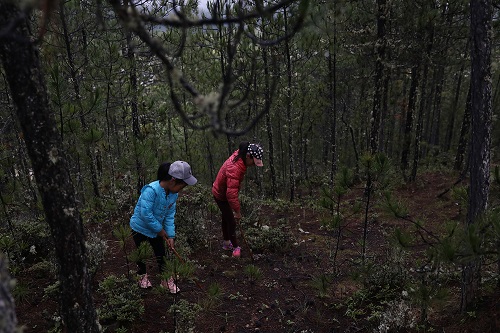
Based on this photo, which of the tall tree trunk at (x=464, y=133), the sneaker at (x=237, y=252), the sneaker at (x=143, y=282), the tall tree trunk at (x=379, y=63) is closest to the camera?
the sneaker at (x=143, y=282)

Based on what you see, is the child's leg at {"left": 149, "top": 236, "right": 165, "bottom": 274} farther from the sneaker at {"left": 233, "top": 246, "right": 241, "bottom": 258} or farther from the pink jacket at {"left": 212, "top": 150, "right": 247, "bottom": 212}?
the sneaker at {"left": 233, "top": 246, "right": 241, "bottom": 258}

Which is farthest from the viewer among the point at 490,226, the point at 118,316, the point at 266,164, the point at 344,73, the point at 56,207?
the point at 266,164

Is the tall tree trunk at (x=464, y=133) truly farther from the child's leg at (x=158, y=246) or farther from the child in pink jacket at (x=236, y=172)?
the child's leg at (x=158, y=246)

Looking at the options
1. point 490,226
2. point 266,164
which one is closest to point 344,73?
point 266,164

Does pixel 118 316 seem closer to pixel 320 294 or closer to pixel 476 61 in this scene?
pixel 320 294

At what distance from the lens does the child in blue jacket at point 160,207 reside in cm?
430

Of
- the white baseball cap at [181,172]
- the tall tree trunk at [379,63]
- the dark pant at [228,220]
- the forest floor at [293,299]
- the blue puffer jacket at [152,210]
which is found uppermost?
the tall tree trunk at [379,63]

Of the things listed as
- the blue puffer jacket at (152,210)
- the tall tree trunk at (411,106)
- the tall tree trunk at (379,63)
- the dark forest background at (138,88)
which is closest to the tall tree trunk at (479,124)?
the dark forest background at (138,88)

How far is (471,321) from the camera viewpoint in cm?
330

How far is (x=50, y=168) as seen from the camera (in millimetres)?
2383

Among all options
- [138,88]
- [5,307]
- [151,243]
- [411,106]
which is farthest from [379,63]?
[5,307]

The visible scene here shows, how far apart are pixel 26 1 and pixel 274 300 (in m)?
4.69

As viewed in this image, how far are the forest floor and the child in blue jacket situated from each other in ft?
1.99

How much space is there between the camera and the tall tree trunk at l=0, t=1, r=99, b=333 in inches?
86.4
